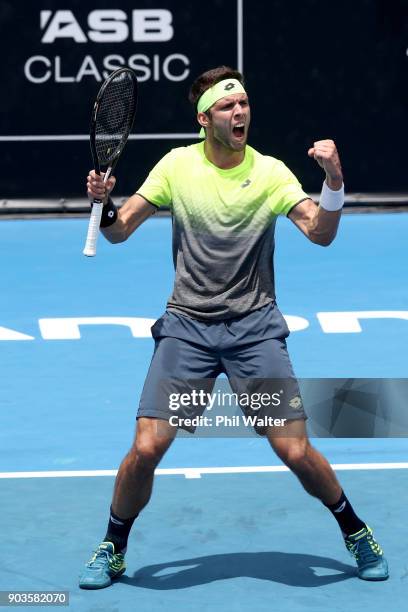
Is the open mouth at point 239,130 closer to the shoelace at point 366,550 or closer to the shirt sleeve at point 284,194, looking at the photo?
the shirt sleeve at point 284,194

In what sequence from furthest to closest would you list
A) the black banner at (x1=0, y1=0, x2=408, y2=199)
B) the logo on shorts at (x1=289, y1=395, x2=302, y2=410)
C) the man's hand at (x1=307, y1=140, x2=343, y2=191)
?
the black banner at (x1=0, y1=0, x2=408, y2=199), the logo on shorts at (x1=289, y1=395, x2=302, y2=410), the man's hand at (x1=307, y1=140, x2=343, y2=191)

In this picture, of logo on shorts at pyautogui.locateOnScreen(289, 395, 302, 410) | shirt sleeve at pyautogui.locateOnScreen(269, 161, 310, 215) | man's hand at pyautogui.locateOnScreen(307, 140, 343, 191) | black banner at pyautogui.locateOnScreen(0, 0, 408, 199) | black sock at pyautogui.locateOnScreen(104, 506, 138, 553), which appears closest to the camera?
man's hand at pyautogui.locateOnScreen(307, 140, 343, 191)

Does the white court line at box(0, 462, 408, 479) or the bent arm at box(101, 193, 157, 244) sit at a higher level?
the bent arm at box(101, 193, 157, 244)

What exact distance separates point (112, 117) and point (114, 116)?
22 millimetres

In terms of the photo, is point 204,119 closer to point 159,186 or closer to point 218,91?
point 218,91

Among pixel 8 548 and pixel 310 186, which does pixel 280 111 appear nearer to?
pixel 310 186

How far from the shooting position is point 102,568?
251 inches

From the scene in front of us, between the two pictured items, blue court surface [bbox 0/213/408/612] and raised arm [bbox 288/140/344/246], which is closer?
raised arm [bbox 288/140/344/246]

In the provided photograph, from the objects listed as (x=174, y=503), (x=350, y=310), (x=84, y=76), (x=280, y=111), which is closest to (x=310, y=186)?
(x=280, y=111)

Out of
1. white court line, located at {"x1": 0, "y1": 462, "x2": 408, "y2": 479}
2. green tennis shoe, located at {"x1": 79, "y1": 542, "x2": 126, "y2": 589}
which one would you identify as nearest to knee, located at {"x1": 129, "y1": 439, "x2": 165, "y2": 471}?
green tennis shoe, located at {"x1": 79, "y1": 542, "x2": 126, "y2": 589}

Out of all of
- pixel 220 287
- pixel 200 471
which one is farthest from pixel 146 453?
pixel 200 471

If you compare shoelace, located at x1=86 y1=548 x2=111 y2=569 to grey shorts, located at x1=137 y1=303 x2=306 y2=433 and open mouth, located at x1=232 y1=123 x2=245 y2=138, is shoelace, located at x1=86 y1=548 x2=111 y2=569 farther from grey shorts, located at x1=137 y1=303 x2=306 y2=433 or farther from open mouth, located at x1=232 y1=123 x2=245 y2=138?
open mouth, located at x1=232 y1=123 x2=245 y2=138

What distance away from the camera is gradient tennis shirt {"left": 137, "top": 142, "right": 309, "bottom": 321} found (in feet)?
20.9

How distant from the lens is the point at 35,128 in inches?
607
